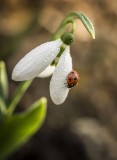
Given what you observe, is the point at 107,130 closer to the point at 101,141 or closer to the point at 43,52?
the point at 101,141

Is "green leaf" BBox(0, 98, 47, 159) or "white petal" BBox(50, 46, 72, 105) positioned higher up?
"white petal" BBox(50, 46, 72, 105)

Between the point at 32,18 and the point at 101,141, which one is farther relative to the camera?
the point at 32,18

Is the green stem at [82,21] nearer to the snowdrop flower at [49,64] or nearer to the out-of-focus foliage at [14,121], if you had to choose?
the snowdrop flower at [49,64]

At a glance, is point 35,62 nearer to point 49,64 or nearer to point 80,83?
point 49,64

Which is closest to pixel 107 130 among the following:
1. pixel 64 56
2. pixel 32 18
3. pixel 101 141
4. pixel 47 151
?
pixel 101 141

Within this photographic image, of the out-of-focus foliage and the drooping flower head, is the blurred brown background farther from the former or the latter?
the drooping flower head

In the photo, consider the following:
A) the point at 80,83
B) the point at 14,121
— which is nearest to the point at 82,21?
the point at 14,121

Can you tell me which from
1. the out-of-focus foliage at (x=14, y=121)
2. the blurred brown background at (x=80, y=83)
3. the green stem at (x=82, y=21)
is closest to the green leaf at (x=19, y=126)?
the out-of-focus foliage at (x=14, y=121)

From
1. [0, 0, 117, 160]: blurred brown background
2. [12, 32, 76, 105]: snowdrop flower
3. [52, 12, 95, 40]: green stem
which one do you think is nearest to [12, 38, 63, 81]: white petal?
[12, 32, 76, 105]: snowdrop flower
